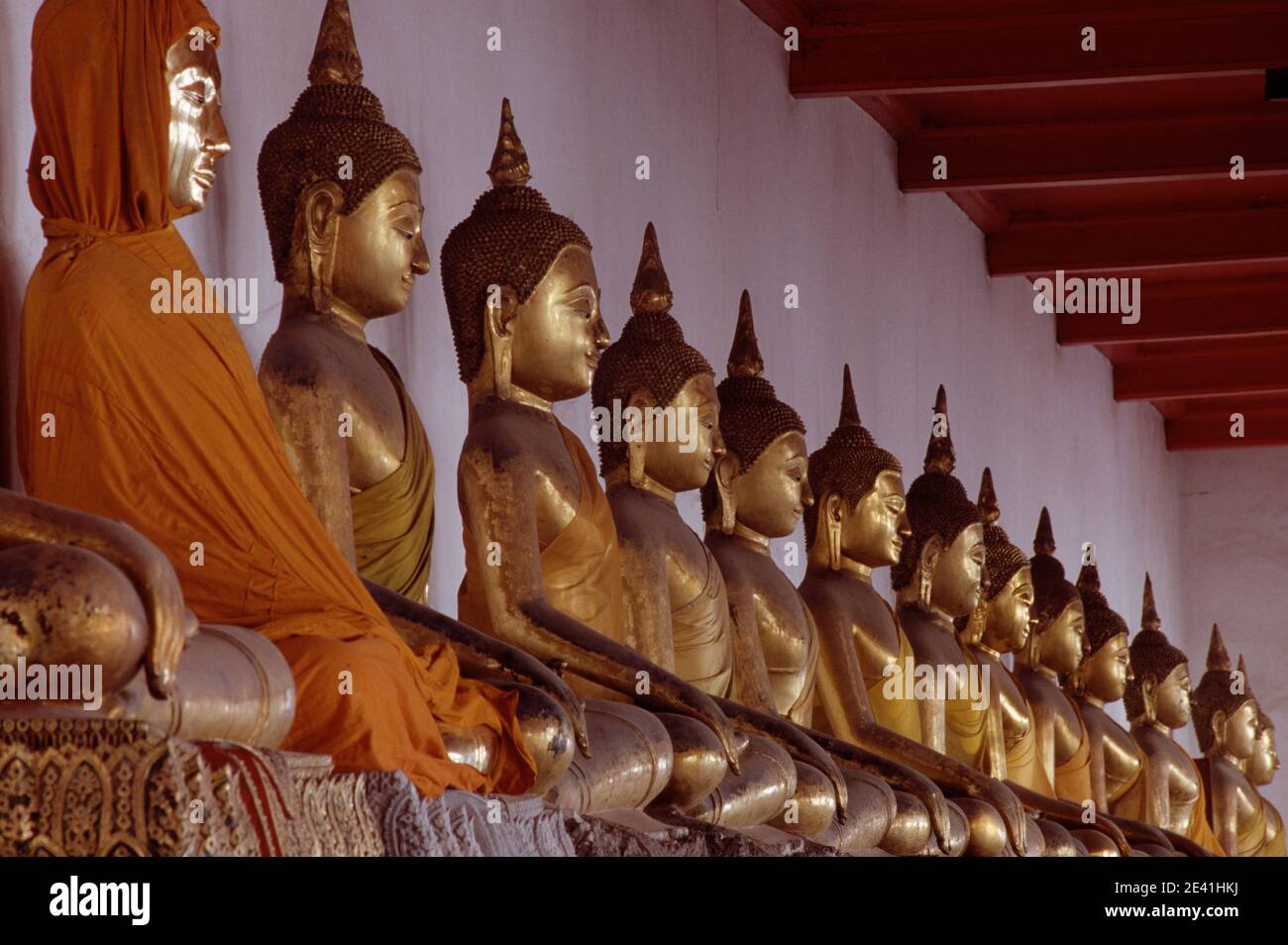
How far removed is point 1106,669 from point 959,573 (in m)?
1.90

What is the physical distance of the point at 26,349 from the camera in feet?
11.6

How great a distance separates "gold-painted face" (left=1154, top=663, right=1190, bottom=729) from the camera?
9.66 m

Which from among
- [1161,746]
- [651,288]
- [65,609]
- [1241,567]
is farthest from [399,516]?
[1241,567]

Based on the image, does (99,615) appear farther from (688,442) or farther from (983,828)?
(983,828)

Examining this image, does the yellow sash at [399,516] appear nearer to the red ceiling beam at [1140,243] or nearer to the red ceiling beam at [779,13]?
the red ceiling beam at [779,13]

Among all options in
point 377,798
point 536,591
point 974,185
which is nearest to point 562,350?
point 536,591

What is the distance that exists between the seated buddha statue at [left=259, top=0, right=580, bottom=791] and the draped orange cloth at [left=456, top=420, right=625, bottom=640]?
33 cm

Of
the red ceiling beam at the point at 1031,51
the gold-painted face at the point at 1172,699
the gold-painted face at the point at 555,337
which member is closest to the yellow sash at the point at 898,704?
the gold-painted face at the point at 555,337

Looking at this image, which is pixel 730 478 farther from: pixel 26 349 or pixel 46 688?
pixel 46 688

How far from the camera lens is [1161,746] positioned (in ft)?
30.5

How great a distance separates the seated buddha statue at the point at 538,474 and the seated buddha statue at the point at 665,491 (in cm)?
23

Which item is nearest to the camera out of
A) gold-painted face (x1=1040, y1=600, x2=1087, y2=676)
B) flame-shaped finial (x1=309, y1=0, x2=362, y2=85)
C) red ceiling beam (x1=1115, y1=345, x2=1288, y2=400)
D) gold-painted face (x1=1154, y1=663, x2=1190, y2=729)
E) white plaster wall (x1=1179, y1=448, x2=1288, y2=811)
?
flame-shaped finial (x1=309, y1=0, x2=362, y2=85)

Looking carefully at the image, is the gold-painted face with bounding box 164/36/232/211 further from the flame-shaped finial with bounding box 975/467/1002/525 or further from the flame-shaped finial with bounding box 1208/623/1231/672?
the flame-shaped finial with bounding box 1208/623/1231/672

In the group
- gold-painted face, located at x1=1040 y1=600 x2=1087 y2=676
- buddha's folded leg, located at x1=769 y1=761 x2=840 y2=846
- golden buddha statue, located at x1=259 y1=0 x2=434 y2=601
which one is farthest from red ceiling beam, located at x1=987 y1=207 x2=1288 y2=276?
golden buddha statue, located at x1=259 y1=0 x2=434 y2=601
